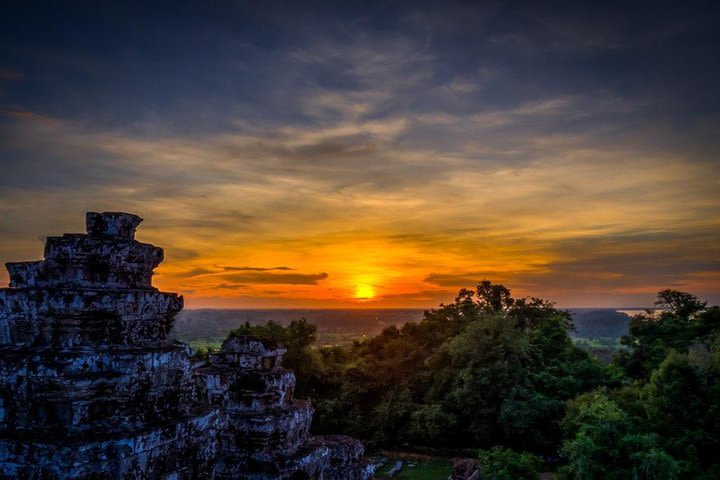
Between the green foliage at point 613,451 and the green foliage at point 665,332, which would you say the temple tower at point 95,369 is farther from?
the green foliage at point 665,332

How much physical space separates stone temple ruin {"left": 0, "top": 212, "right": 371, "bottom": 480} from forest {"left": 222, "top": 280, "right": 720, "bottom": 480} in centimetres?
1652

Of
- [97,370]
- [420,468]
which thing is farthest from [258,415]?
[420,468]

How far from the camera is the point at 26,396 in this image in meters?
3.39

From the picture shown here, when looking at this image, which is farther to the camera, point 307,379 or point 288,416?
point 307,379

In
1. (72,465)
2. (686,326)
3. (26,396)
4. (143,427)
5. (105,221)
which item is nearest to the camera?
(72,465)

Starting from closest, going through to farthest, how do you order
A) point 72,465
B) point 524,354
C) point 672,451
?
point 72,465 < point 672,451 < point 524,354

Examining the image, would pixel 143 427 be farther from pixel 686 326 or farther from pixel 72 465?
pixel 686 326

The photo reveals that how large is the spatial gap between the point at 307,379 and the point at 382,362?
5.41m

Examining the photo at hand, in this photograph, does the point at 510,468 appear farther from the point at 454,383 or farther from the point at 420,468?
the point at 454,383

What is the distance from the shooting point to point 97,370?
3.52 meters

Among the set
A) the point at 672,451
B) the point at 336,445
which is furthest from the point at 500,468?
the point at 336,445

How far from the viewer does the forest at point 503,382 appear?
62.7 feet

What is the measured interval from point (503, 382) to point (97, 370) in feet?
95.3

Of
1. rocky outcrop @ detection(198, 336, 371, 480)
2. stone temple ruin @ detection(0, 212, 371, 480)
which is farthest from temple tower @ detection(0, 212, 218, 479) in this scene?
rocky outcrop @ detection(198, 336, 371, 480)
